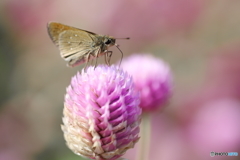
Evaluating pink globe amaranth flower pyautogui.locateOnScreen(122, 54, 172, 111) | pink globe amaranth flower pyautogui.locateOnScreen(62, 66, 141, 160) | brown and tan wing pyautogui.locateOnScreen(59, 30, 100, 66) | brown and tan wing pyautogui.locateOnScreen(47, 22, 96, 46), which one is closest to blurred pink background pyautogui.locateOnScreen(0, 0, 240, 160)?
pink globe amaranth flower pyautogui.locateOnScreen(122, 54, 172, 111)

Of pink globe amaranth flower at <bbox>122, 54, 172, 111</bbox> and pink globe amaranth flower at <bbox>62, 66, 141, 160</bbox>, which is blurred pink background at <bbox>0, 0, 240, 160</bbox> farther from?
pink globe amaranth flower at <bbox>62, 66, 141, 160</bbox>

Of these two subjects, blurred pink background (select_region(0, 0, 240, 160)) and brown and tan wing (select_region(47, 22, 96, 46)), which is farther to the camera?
blurred pink background (select_region(0, 0, 240, 160))

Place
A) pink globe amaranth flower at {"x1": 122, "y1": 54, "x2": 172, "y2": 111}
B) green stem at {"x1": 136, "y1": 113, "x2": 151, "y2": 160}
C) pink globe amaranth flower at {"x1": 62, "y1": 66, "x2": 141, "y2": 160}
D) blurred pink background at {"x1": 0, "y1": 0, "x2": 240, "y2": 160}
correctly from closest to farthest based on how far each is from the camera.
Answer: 1. pink globe amaranth flower at {"x1": 62, "y1": 66, "x2": 141, "y2": 160}
2. green stem at {"x1": 136, "y1": 113, "x2": 151, "y2": 160}
3. pink globe amaranth flower at {"x1": 122, "y1": 54, "x2": 172, "y2": 111}
4. blurred pink background at {"x1": 0, "y1": 0, "x2": 240, "y2": 160}

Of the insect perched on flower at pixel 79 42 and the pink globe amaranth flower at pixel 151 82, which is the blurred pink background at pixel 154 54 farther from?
the insect perched on flower at pixel 79 42

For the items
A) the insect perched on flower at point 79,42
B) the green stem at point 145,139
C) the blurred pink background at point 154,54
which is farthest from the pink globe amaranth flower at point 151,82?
the blurred pink background at point 154,54

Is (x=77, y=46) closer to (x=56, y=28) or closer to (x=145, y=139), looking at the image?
(x=56, y=28)

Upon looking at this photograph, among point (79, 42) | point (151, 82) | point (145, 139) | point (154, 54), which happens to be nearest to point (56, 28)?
point (79, 42)

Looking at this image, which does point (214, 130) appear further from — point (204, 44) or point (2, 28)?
point (2, 28)
